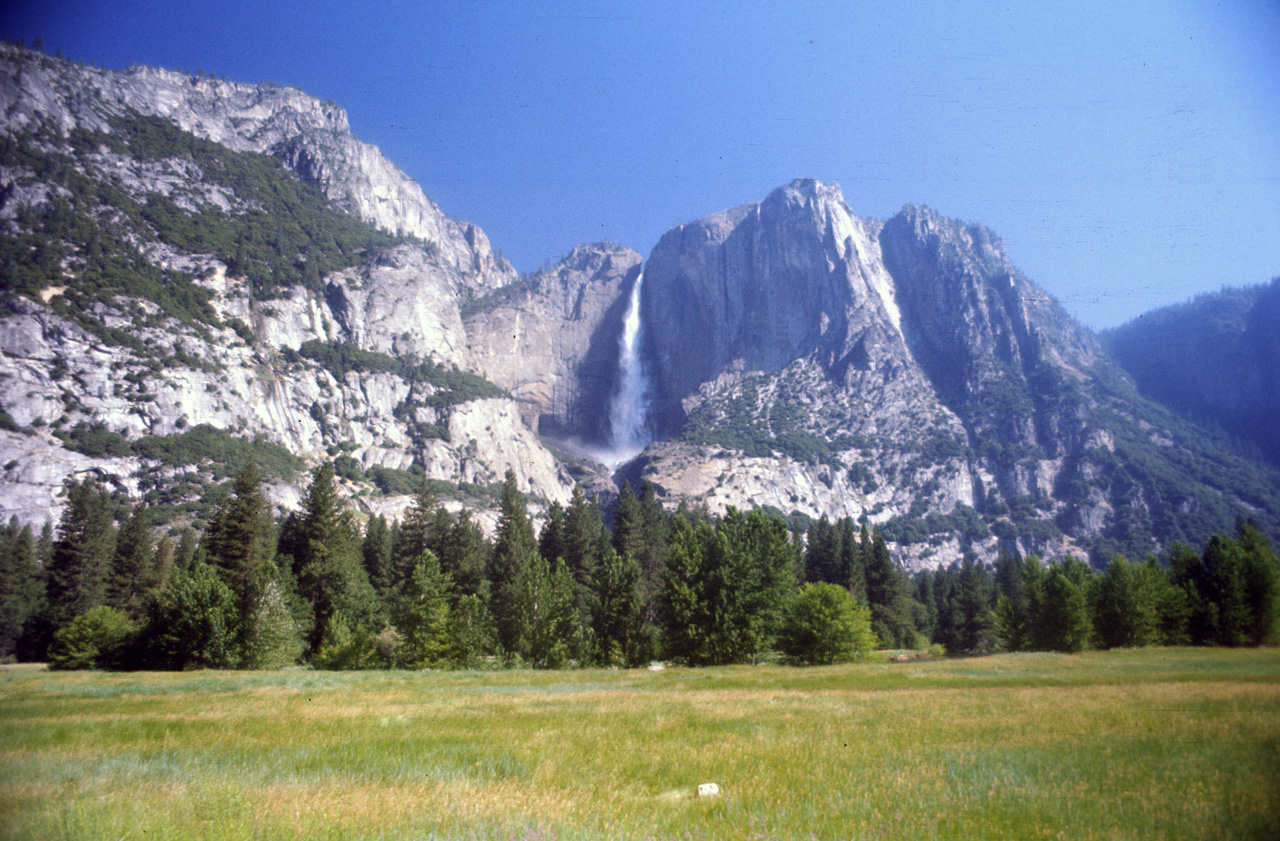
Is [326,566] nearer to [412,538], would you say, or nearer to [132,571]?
[412,538]

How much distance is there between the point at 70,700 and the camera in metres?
20.5

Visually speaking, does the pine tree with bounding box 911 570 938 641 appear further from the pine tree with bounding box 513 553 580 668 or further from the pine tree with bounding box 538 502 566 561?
the pine tree with bounding box 513 553 580 668

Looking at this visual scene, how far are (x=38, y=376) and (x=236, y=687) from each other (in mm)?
150581

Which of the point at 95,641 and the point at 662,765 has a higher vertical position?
the point at 662,765

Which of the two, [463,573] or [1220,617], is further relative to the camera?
[463,573]

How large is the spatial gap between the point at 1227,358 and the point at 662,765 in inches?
2948

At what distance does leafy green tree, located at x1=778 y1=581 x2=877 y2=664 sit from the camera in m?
45.6

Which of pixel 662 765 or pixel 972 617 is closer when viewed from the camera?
pixel 662 765

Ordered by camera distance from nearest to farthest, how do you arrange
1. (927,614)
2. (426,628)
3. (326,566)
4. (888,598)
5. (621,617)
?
(426,628), (621,617), (326,566), (888,598), (927,614)

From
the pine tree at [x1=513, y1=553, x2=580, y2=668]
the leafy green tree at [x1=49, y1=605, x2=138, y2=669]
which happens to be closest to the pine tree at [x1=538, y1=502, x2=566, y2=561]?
the pine tree at [x1=513, y1=553, x2=580, y2=668]

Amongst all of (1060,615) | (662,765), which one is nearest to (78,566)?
(662,765)

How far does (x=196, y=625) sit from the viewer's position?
38438 millimetres

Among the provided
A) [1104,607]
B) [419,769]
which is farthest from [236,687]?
[1104,607]

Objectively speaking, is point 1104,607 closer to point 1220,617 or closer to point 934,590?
point 1220,617
